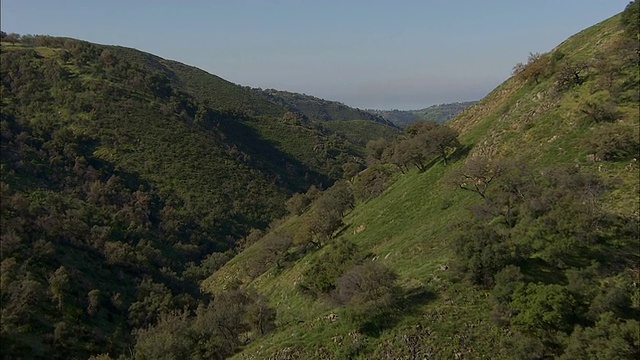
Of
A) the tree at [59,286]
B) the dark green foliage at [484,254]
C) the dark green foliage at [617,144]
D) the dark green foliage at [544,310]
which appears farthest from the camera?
the tree at [59,286]

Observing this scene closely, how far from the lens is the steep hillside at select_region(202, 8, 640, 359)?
22.0 m

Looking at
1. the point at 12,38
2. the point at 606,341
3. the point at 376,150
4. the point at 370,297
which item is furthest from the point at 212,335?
the point at 12,38

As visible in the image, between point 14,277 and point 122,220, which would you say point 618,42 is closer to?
point 14,277

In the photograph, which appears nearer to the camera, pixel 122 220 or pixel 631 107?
pixel 631 107

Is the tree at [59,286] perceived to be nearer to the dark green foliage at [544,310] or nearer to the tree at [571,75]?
the dark green foliage at [544,310]

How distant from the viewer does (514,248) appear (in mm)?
26188

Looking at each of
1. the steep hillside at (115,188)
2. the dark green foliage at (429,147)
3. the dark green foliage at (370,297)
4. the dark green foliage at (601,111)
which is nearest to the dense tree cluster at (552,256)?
the dark green foliage at (370,297)

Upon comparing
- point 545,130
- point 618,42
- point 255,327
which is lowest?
point 255,327

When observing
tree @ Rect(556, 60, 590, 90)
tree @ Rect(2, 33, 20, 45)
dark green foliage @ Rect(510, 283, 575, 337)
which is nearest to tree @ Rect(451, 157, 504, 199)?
tree @ Rect(556, 60, 590, 90)

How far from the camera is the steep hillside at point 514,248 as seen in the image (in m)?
22.0

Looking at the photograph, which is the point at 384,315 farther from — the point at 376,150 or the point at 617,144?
the point at 376,150

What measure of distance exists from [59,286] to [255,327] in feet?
84.5

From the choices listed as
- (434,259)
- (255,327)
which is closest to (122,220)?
(255,327)

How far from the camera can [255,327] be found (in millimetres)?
33938
